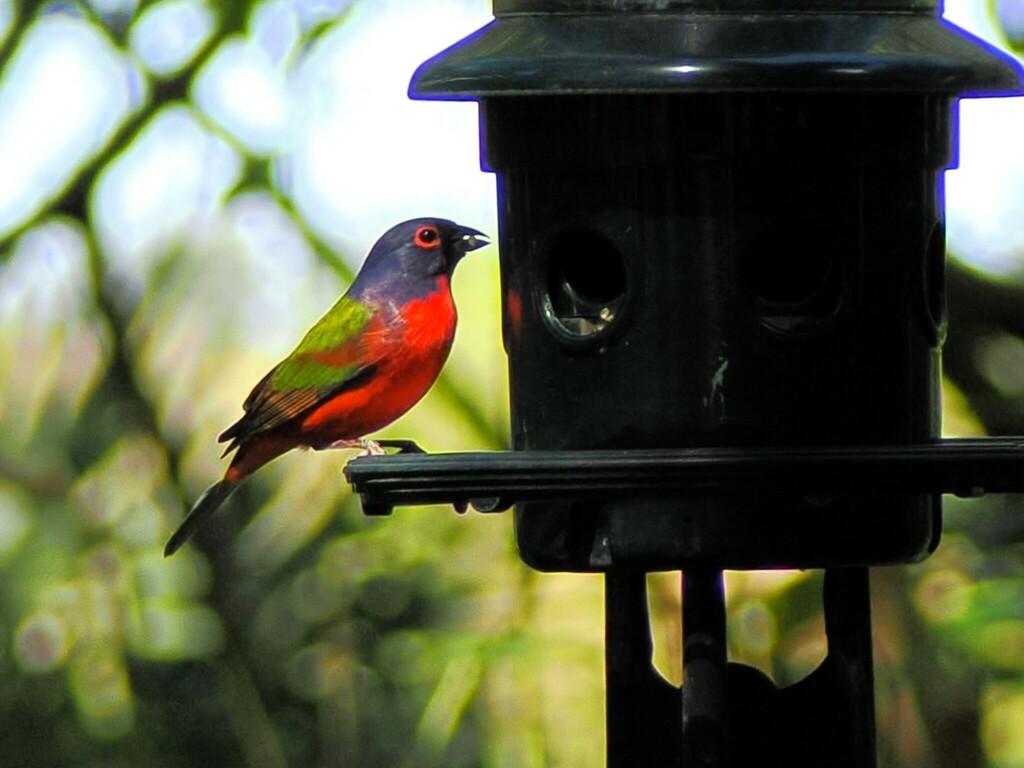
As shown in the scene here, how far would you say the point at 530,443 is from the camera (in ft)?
12.6

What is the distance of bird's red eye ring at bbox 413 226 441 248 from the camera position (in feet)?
15.0

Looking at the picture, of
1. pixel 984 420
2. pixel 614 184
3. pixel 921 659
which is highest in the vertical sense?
pixel 614 184

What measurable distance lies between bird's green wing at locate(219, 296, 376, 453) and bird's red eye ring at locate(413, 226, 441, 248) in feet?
0.57

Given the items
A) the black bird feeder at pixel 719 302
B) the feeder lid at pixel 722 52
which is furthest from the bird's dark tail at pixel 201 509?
the feeder lid at pixel 722 52

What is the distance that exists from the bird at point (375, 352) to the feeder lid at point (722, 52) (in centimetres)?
86

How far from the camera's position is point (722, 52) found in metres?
3.50

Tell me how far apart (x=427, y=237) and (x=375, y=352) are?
27 centimetres

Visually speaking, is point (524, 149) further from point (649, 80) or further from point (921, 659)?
point (921, 659)

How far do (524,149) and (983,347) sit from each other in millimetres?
2576

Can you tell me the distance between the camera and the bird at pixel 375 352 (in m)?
4.52

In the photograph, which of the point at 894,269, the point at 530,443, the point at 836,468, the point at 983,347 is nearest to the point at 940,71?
the point at 894,269

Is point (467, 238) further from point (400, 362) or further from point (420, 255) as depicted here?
point (400, 362)

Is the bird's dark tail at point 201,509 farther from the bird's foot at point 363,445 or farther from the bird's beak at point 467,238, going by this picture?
the bird's beak at point 467,238

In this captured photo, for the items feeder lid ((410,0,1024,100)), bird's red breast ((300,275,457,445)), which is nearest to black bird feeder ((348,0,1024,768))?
feeder lid ((410,0,1024,100))
